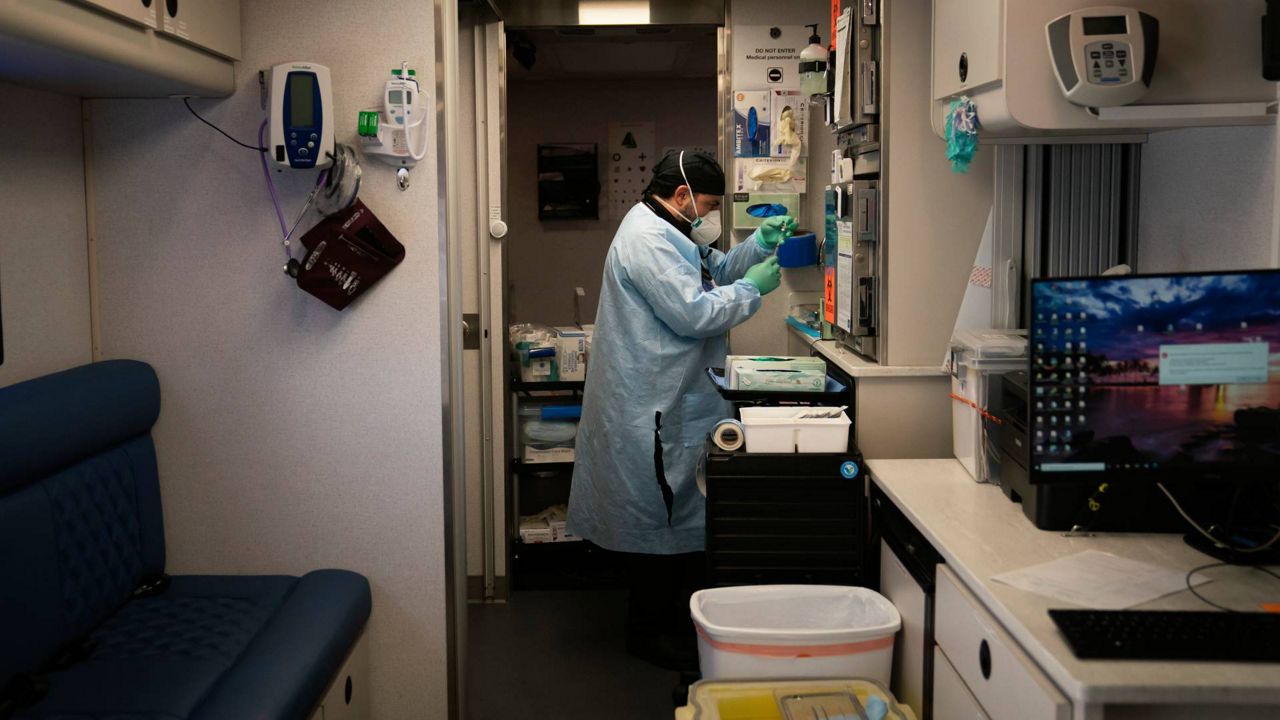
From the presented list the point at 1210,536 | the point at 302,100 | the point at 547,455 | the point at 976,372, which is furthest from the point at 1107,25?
the point at 547,455

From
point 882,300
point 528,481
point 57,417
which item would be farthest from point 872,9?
point 528,481

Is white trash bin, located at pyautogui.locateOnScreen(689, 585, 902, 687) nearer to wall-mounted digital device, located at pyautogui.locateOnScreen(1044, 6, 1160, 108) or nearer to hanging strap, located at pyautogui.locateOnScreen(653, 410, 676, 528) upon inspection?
hanging strap, located at pyautogui.locateOnScreen(653, 410, 676, 528)

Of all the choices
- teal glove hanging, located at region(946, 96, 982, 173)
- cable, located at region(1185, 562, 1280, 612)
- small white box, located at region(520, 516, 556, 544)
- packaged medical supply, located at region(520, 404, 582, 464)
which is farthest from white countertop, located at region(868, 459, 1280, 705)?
small white box, located at region(520, 516, 556, 544)

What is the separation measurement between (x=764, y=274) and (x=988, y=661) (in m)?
1.90

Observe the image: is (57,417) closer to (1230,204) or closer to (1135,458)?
(1135,458)

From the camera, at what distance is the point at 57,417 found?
7.50ft

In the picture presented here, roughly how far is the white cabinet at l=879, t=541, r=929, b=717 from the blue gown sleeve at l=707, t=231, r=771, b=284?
57.3 inches

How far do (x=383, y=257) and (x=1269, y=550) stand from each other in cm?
200

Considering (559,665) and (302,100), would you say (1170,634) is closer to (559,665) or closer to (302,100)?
(302,100)

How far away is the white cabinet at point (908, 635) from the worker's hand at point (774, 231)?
4.46 feet

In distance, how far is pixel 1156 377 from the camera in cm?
190

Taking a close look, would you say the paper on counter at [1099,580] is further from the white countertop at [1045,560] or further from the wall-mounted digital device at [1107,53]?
the wall-mounted digital device at [1107,53]

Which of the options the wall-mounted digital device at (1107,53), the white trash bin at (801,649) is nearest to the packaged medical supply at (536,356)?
the white trash bin at (801,649)

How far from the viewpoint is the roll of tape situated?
274 centimetres
